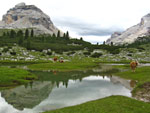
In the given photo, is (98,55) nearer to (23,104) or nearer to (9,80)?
(9,80)

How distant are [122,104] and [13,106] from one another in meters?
20.2

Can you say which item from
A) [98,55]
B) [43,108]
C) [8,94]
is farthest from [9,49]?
[43,108]

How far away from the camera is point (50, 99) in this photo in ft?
127

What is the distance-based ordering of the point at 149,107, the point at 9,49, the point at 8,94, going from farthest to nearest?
1. the point at 9,49
2. the point at 8,94
3. the point at 149,107

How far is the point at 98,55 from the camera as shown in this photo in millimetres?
194000

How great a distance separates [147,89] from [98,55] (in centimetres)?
15372

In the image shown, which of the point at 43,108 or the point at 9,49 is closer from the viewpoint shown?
the point at 43,108

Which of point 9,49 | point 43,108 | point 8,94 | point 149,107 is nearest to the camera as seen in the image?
point 149,107

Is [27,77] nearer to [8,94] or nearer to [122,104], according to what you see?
[8,94]

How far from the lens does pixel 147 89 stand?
4081 centimetres

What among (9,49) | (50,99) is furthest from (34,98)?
(9,49)

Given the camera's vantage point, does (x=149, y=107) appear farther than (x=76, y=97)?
No

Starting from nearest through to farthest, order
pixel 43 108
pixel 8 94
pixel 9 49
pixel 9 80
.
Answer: pixel 43 108 < pixel 8 94 < pixel 9 80 < pixel 9 49

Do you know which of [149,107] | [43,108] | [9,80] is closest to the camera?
[149,107]
